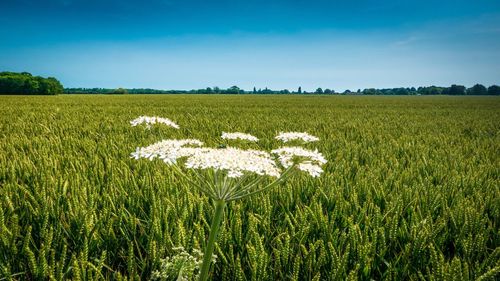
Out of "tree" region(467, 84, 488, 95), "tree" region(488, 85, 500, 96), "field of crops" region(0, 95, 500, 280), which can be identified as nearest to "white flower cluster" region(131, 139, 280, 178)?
"field of crops" region(0, 95, 500, 280)

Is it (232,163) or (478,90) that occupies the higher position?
(478,90)

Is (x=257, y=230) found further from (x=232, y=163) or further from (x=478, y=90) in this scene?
(x=478, y=90)

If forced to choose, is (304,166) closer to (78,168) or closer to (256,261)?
(256,261)

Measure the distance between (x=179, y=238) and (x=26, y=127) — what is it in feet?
25.7

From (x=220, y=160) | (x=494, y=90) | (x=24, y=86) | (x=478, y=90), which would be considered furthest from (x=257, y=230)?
(x=478, y=90)

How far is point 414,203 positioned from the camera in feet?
9.09

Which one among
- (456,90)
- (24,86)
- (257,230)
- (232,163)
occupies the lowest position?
(257,230)

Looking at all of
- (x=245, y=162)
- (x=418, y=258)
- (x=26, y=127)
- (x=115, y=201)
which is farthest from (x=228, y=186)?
(x=26, y=127)

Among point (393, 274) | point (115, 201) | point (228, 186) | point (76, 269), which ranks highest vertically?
point (228, 186)

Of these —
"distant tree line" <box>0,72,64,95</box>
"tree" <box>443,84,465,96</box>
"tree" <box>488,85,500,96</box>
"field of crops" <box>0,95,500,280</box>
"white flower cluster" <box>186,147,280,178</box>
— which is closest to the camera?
"white flower cluster" <box>186,147,280,178</box>

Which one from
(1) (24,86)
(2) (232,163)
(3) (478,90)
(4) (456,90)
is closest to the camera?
(2) (232,163)

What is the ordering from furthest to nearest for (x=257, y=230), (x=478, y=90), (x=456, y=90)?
(x=456, y=90) < (x=478, y=90) < (x=257, y=230)

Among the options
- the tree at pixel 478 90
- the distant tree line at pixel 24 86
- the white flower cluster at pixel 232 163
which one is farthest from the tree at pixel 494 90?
the distant tree line at pixel 24 86

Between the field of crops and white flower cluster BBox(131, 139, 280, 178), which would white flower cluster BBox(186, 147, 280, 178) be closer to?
white flower cluster BBox(131, 139, 280, 178)
